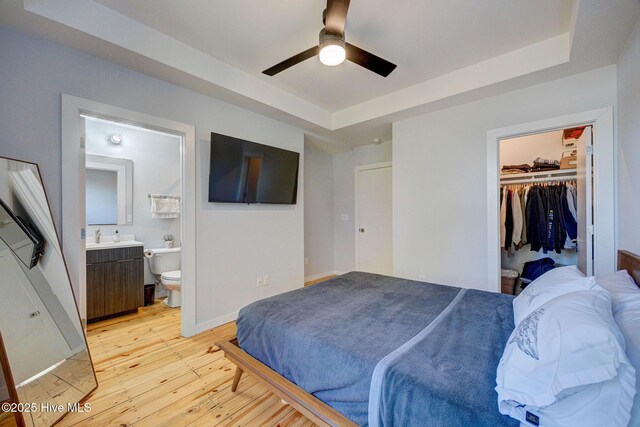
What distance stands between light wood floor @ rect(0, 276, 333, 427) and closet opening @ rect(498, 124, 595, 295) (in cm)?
338

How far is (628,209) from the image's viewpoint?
185cm

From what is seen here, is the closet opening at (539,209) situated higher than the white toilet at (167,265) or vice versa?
the closet opening at (539,209)

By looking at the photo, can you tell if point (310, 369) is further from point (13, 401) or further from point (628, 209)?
point (628, 209)

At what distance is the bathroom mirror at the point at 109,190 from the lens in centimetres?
329

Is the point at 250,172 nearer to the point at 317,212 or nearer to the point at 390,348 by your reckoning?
the point at 317,212

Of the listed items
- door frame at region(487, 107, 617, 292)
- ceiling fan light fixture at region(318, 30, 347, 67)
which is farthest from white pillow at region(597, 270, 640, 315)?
ceiling fan light fixture at region(318, 30, 347, 67)

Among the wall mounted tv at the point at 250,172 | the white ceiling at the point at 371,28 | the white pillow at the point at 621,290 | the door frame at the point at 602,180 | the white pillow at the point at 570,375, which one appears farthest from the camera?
the wall mounted tv at the point at 250,172

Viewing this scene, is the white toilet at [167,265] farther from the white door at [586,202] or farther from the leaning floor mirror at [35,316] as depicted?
the white door at [586,202]

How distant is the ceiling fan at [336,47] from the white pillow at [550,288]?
5.50 ft

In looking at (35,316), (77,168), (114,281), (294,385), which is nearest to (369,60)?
(294,385)

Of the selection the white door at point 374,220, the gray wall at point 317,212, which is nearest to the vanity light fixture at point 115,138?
the gray wall at point 317,212

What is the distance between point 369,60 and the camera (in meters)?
1.89

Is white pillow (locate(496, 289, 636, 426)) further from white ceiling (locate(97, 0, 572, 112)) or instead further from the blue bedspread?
white ceiling (locate(97, 0, 572, 112))

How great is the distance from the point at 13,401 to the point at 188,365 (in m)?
0.97
